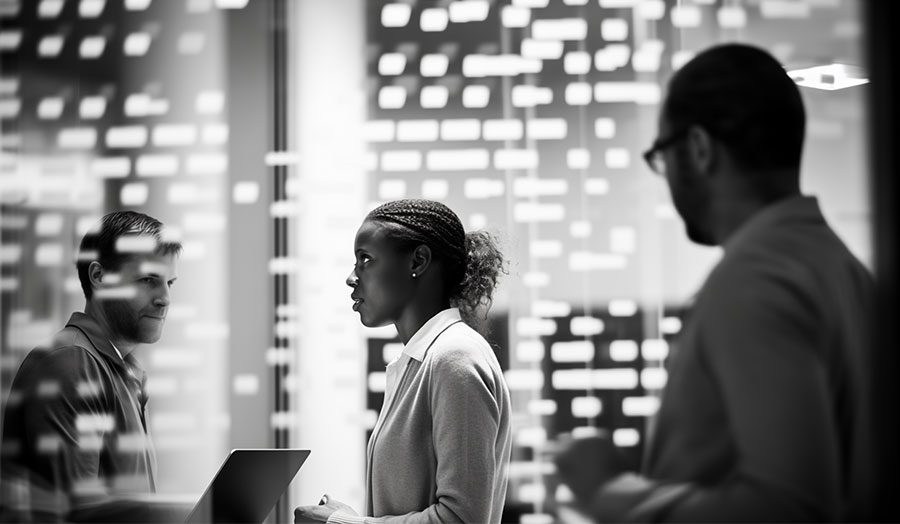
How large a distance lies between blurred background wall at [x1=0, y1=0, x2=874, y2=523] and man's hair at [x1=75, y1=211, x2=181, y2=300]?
48mm

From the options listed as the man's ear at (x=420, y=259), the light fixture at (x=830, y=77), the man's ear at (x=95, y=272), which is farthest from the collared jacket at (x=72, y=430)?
the light fixture at (x=830, y=77)

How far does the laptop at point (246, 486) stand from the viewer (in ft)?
5.90

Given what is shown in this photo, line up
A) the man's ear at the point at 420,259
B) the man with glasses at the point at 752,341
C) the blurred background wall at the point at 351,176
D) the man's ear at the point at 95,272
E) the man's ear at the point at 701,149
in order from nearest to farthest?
the man with glasses at the point at 752,341, the man's ear at the point at 701,149, the blurred background wall at the point at 351,176, the man's ear at the point at 420,259, the man's ear at the point at 95,272

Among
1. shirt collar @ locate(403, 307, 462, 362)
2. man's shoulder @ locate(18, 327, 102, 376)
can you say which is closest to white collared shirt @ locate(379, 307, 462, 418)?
shirt collar @ locate(403, 307, 462, 362)

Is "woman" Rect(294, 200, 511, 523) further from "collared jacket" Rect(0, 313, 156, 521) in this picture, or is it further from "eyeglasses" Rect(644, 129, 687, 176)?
"eyeglasses" Rect(644, 129, 687, 176)

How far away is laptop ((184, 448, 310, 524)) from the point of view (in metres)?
1.80

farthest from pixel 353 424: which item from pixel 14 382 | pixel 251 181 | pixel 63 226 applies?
pixel 14 382

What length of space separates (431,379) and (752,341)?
73cm

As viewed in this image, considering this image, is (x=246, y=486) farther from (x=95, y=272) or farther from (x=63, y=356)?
(x=95, y=272)

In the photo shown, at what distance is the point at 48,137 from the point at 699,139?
1.60 m

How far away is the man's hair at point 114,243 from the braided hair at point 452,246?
620 mm

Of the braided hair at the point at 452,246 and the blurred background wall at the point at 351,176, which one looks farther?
the braided hair at the point at 452,246

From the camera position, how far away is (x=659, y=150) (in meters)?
1.49

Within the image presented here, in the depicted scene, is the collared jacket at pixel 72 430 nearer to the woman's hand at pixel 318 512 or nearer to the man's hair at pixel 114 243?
the man's hair at pixel 114 243
